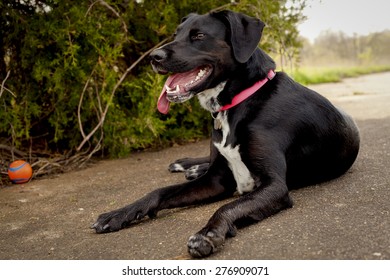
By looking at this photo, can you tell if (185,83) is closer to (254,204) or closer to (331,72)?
(254,204)

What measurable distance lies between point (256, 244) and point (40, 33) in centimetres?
389

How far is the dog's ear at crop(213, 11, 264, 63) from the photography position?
3.57 metres

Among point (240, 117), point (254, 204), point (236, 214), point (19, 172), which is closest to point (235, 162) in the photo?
point (240, 117)

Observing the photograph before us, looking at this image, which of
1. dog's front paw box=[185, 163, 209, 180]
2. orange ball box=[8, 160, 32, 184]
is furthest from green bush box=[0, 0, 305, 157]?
dog's front paw box=[185, 163, 209, 180]

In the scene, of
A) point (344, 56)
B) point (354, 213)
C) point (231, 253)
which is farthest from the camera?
point (344, 56)

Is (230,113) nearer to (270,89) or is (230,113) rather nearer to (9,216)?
(270,89)

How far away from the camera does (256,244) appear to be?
2689mm

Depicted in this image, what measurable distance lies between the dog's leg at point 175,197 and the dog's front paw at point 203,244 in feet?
2.72

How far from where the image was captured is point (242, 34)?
11.9 feet

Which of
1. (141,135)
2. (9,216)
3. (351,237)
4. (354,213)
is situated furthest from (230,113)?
(141,135)

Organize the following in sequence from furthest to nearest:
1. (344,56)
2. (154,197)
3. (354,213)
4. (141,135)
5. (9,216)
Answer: (344,56), (141,135), (9,216), (154,197), (354,213)

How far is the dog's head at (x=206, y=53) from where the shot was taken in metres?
3.54

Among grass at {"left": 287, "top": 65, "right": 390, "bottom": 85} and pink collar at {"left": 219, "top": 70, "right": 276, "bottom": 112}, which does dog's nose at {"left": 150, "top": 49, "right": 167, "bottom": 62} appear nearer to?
pink collar at {"left": 219, "top": 70, "right": 276, "bottom": 112}

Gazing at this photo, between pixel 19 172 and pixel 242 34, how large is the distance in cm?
294
